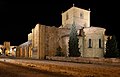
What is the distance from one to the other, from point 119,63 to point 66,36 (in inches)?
1000

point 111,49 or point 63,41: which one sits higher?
point 63,41

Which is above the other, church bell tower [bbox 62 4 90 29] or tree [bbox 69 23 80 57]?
church bell tower [bbox 62 4 90 29]

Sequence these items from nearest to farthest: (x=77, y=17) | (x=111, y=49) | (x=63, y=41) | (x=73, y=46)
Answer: (x=73, y=46) → (x=111, y=49) → (x=63, y=41) → (x=77, y=17)

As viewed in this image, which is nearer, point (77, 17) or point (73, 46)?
point (73, 46)

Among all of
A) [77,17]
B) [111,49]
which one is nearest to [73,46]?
[111,49]

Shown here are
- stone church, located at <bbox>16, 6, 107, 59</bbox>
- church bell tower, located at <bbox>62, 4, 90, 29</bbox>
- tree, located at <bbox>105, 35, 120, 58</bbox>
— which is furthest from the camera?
church bell tower, located at <bbox>62, 4, 90, 29</bbox>

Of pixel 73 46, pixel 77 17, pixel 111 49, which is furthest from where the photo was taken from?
pixel 77 17

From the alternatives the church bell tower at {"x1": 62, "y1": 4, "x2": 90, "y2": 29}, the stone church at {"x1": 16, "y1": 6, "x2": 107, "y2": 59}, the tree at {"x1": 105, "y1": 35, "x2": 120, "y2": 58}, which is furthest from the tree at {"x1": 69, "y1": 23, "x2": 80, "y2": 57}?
the church bell tower at {"x1": 62, "y1": 4, "x2": 90, "y2": 29}

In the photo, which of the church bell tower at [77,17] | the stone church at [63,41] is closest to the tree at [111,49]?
the stone church at [63,41]

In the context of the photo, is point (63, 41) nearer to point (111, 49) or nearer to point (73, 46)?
point (73, 46)

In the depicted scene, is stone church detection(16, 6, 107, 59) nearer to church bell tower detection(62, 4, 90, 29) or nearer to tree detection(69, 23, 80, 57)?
tree detection(69, 23, 80, 57)

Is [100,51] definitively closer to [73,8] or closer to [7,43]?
[73,8]

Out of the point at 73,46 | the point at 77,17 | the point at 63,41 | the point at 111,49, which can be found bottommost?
the point at 111,49

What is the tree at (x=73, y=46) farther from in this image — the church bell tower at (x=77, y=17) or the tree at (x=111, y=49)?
the church bell tower at (x=77, y=17)
